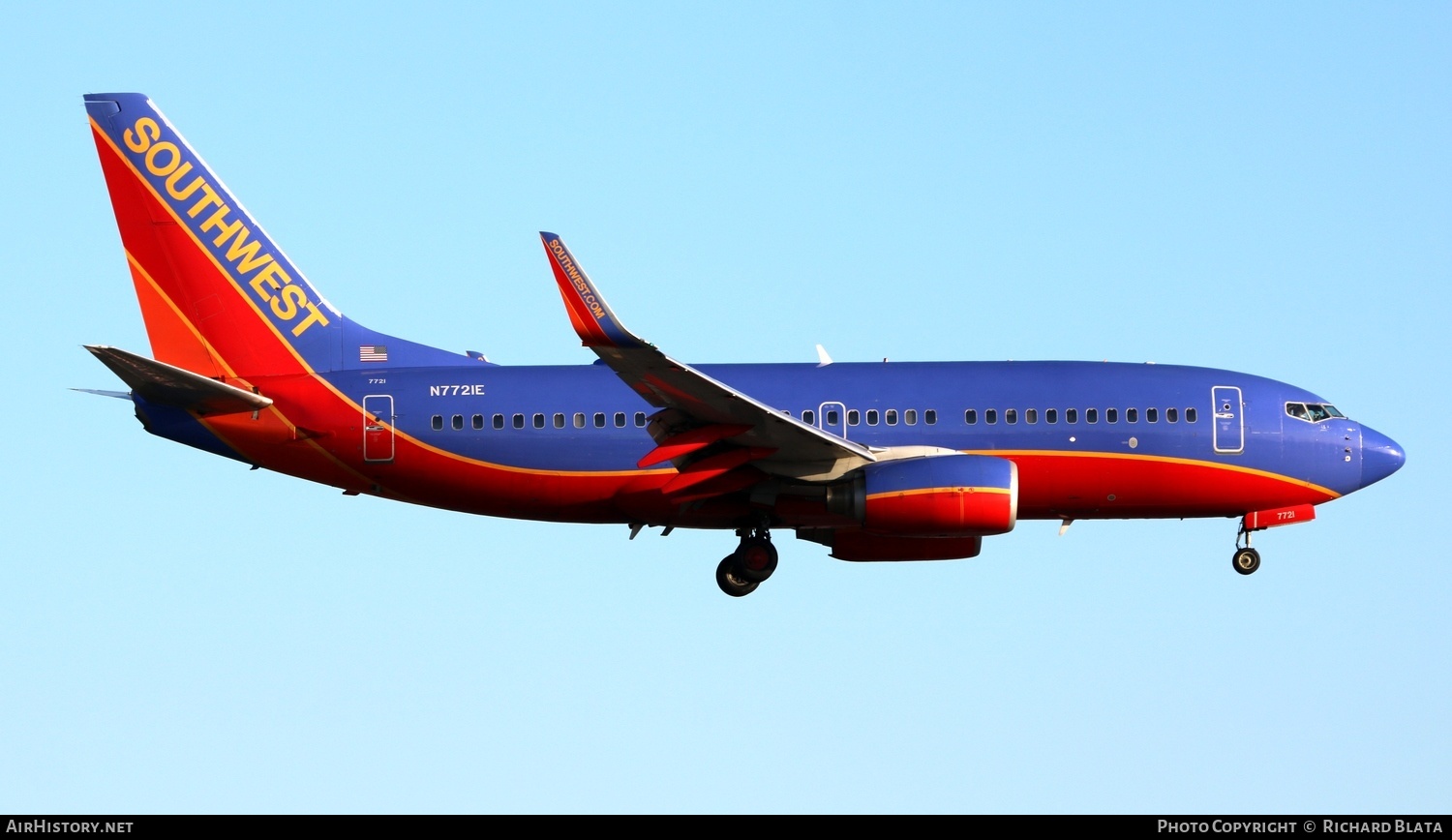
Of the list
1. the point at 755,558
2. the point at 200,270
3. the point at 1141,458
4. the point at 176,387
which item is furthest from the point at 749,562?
the point at 200,270

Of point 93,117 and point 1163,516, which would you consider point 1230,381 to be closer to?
point 1163,516

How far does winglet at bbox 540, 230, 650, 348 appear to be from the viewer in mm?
36812

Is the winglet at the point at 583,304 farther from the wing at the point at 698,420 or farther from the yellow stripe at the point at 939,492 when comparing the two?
the yellow stripe at the point at 939,492

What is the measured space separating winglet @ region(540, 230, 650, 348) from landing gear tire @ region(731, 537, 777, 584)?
8583 millimetres

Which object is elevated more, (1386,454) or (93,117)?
(93,117)

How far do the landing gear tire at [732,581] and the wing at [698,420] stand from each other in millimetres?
2468

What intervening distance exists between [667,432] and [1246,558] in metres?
14.1

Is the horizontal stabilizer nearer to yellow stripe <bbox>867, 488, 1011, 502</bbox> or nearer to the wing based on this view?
the wing

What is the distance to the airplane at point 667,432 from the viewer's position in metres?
43.0

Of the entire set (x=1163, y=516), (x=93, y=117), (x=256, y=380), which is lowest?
(x=1163, y=516)

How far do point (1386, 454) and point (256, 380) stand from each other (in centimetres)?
2584

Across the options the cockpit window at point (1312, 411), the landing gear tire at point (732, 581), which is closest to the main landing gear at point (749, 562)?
the landing gear tire at point (732, 581)

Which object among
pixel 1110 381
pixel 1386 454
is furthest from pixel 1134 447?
pixel 1386 454

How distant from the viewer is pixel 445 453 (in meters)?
43.7
